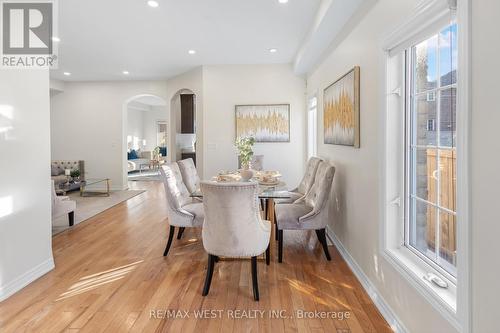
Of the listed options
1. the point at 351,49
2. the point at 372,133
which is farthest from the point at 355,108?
the point at 351,49

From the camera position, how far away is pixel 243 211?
243cm

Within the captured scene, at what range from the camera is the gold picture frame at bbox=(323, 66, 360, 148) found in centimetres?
293

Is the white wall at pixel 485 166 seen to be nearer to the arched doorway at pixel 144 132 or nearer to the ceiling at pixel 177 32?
the ceiling at pixel 177 32

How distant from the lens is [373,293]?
2.48 meters

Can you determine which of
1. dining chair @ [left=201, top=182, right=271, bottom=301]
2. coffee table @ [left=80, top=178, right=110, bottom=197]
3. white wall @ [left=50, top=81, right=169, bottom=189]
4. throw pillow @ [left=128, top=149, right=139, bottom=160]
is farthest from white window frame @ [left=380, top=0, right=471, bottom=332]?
throw pillow @ [left=128, top=149, right=139, bottom=160]

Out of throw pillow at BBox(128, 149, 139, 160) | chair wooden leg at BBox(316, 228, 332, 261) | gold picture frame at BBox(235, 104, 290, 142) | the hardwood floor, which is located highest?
gold picture frame at BBox(235, 104, 290, 142)

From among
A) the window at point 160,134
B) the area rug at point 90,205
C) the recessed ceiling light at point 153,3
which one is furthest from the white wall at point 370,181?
the window at point 160,134

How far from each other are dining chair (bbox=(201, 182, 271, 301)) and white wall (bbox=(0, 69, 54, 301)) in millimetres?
1612

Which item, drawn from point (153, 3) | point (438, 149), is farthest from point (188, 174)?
point (438, 149)

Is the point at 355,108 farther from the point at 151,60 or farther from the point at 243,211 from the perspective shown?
the point at 151,60

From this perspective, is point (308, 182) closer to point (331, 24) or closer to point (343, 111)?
→ point (343, 111)

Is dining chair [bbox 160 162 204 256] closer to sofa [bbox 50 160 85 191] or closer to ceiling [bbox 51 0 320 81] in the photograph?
ceiling [bbox 51 0 320 81]

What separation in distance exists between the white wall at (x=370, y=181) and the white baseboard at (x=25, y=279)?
2.93 metres

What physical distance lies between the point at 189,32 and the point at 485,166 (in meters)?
4.07
